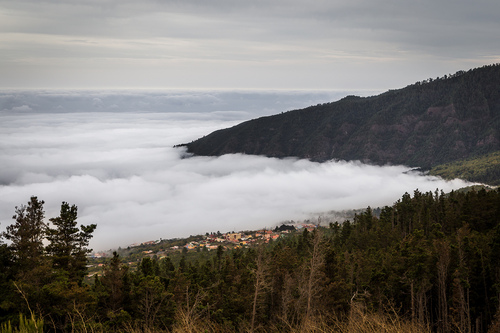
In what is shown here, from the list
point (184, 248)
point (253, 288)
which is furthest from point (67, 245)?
point (184, 248)

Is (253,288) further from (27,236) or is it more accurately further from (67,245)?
(27,236)

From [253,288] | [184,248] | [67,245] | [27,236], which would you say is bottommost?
[184,248]

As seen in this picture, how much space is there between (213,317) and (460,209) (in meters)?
41.0

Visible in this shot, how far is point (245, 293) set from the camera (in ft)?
107

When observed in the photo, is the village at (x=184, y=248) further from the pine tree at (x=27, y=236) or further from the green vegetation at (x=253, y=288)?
the pine tree at (x=27, y=236)

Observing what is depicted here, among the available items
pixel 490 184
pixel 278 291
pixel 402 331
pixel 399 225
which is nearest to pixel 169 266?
pixel 278 291

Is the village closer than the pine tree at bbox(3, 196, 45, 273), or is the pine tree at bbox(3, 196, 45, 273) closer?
the pine tree at bbox(3, 196, 45, 273)

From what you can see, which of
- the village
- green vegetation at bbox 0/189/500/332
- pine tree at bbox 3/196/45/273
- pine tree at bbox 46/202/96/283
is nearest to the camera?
green vegetation at bbox 0/189/500/332

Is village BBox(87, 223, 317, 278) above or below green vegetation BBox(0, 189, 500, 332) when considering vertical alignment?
below

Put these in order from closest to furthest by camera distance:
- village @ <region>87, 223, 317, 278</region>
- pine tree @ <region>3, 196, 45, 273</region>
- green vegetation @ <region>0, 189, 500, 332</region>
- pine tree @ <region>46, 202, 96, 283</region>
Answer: green vegetation @ <region>0, 189, 500, 332</region> < pine tree @ <region>3, 196, 45, 273</region> < pine tree @ <region>46, 202, 96, 283</region> < village @ <region>87, 223, 317, 278</region>

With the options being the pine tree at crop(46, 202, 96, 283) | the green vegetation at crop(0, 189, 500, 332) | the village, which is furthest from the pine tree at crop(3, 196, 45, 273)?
the village

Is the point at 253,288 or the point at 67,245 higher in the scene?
the point at 67,245

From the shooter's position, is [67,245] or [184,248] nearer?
[67,245]

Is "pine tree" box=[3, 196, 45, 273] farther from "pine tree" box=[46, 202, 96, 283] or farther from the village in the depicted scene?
the village
